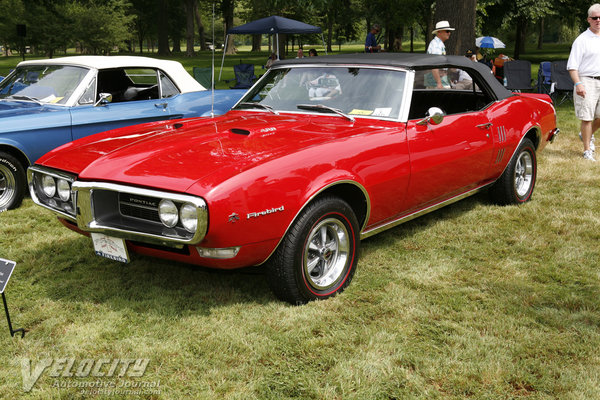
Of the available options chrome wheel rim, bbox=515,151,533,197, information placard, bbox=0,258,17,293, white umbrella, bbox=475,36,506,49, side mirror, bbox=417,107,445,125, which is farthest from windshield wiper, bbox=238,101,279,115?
white umbrella, bbox=475,36,506,49

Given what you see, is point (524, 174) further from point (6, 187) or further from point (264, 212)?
point (6, 187)

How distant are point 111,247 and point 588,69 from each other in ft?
22.7

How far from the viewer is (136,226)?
336 centimetres

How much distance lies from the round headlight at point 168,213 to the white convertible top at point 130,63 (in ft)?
13.7

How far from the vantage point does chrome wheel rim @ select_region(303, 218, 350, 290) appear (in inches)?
145

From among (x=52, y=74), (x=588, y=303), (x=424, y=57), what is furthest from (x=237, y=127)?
(x=52, y=74)

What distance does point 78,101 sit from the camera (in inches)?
254

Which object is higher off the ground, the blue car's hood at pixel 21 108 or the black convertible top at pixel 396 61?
the black convertible top at pixel 396 61

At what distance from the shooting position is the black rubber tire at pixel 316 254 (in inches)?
136

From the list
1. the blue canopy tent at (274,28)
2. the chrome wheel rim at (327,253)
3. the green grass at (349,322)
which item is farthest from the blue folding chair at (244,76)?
the chrome wheel rim at (327,253)

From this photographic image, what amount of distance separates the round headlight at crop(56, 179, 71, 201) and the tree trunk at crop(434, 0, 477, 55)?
9356mm

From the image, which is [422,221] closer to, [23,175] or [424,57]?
[424,57]

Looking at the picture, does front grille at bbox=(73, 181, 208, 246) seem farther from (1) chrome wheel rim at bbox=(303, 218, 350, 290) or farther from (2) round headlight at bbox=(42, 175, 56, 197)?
(1) chrome wheel rim at bbox=(303, 218, 350, 290)

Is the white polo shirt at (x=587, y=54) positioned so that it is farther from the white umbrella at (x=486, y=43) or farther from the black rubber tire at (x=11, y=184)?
the white umbrella at (x=486, y=43)
